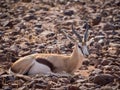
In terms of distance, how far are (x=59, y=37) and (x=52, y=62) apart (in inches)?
129

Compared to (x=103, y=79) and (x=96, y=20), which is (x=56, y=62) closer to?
(x=103, y=79)

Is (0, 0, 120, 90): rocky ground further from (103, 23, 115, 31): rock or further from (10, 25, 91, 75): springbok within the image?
(10, 25, 91, 75): springbok

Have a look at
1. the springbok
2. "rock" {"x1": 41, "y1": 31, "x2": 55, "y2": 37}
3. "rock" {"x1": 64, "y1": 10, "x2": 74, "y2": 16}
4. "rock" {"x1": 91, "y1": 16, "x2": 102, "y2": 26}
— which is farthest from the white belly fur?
"rock" {"x1": 64, "y1": 10, "x2": 74, "y2": 16}

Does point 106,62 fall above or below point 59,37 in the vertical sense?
above

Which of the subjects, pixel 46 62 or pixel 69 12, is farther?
pixel 69 12

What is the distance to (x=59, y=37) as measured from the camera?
12398mm

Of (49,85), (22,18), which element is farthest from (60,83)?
(22,18)

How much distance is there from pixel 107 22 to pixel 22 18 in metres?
3.38

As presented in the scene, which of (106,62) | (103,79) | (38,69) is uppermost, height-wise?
(103,79)

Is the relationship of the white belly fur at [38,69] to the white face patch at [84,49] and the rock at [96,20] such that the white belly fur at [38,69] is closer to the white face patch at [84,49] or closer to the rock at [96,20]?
the white face patch at [84,49]

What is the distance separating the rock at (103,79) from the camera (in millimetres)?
7895

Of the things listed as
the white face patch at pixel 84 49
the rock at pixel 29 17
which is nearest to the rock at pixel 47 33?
the rock at pixel 29 17

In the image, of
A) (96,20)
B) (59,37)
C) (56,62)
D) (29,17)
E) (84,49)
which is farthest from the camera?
(29,17)

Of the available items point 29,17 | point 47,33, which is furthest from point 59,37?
point 29,17
